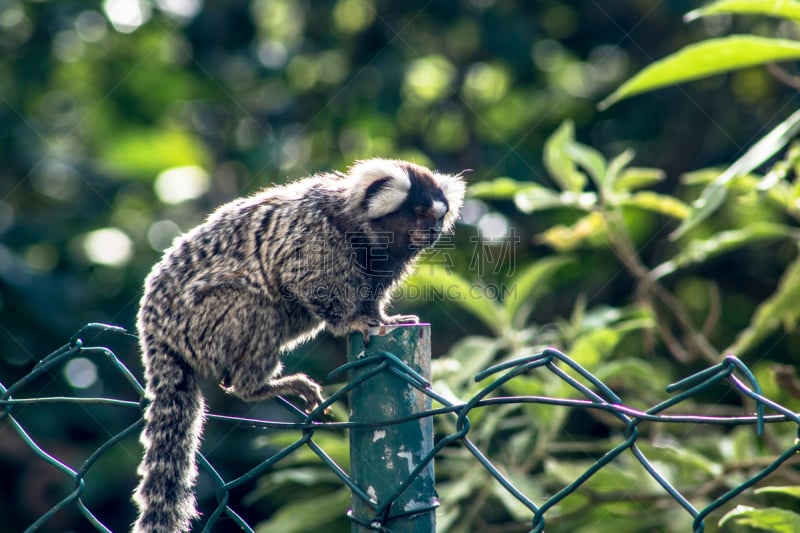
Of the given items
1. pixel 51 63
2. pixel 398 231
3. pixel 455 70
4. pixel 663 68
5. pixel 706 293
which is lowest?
pixel 706 293

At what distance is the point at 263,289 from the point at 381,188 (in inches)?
20.4

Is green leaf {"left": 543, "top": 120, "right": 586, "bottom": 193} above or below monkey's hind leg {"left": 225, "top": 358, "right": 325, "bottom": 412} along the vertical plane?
above

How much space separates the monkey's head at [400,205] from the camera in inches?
109

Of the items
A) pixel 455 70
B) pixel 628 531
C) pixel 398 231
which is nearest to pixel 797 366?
pixel 628 531

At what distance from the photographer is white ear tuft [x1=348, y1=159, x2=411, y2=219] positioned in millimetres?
2771

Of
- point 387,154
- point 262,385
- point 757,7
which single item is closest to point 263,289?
point 262,385

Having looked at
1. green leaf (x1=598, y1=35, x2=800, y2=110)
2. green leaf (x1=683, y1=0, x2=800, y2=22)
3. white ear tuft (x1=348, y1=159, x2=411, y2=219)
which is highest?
green leaf (x1=683, y1=0, x2=800, y2=22)

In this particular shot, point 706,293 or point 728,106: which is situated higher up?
point 728,106

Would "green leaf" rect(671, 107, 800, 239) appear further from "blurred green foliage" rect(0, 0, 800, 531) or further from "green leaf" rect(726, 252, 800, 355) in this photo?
"blurred green foliage" rect(0, 0, 800, 531)

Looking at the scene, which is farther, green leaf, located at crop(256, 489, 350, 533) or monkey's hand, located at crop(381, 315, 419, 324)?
green leaf, located at crop(256, 489, 350, 533)

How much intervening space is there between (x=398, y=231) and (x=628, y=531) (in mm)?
1338

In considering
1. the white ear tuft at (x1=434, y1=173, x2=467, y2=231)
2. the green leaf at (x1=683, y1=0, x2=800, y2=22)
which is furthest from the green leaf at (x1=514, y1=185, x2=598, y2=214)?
the green leaf at (x1=683, y1=0, x2=800, y2=22)

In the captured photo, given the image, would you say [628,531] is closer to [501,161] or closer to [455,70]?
[501,161]

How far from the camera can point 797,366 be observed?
379 cm
